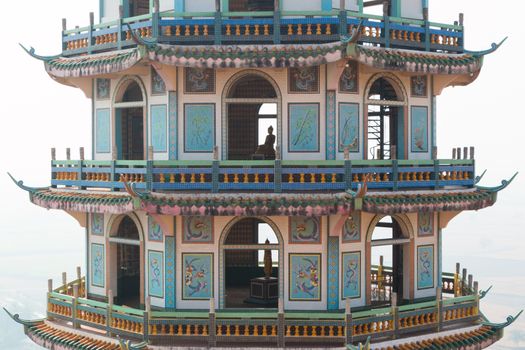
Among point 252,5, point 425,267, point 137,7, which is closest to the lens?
point 425,267

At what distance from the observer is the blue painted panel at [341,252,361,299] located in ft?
77.4

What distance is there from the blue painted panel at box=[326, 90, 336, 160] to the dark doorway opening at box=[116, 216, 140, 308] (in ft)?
24.8

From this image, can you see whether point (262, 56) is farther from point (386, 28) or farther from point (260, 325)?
point (260, 325)

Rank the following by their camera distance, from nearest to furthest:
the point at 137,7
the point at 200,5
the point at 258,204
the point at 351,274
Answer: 1. the point at 258,204
2. the point at 351,274
3. the point at 200,5
4. the point at 137,7

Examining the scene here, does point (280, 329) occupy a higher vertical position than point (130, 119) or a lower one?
lower

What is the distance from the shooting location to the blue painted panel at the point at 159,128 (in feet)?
78.3

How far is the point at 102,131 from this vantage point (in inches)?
1027

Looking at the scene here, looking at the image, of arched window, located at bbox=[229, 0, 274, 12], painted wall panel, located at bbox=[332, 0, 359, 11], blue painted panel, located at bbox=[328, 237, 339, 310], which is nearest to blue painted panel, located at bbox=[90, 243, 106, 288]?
blue painted panel, located at bbox=[328, 237, 339, 310]

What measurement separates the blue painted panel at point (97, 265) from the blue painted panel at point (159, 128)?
3.83 m

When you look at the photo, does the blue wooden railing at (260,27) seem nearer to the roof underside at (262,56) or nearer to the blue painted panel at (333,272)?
the roof underside at (262,56)

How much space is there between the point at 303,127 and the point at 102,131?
6.38 metres

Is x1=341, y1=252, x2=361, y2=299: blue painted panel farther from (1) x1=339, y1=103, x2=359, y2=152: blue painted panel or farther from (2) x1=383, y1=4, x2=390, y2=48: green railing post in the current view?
(2) x1=383, y1=4, x2=390, y2=48: green railing post

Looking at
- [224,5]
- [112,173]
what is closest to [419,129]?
[224,5]

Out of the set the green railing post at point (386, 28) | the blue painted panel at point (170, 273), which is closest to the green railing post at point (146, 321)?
the blue painted panel at point (170, 273)
